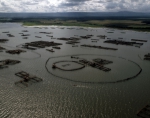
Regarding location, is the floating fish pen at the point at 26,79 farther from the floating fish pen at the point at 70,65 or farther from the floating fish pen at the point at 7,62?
the floating fish pen at the point at 7,62

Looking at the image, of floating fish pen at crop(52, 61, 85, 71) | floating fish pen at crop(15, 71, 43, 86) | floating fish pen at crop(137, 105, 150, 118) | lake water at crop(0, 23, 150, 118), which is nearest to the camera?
floating fish pen at crop(137, 105, 150, 118)

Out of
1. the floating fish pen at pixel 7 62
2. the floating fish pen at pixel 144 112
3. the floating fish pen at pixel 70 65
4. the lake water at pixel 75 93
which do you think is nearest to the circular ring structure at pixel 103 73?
the lake water at pixel 75 93

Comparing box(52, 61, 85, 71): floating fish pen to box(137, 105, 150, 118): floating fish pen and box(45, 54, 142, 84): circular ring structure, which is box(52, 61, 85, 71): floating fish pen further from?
box(137, 105, 150, 118): floating fish pen

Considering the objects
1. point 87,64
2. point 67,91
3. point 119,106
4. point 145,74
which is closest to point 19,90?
point 67,91

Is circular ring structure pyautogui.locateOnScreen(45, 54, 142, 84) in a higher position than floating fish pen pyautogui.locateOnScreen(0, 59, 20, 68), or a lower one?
lower

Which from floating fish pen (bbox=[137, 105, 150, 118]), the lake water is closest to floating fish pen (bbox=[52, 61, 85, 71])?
the lake water

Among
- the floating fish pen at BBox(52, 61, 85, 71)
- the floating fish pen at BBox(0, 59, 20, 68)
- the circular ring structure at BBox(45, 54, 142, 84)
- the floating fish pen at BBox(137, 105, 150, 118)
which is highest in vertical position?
the floating fish pen at BBox(0, 59, 20, 68)

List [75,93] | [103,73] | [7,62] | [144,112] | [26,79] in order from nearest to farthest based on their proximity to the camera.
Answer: [144,112], [75,93], [26,79], [103,73], [7,62]

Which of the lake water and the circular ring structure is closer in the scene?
the lake water

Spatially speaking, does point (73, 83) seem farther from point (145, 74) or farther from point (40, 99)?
point (145, 74)

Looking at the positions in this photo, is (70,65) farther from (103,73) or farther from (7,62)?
A: (7,62)

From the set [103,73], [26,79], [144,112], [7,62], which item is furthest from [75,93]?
[7,62]

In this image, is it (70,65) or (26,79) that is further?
(70,65)
